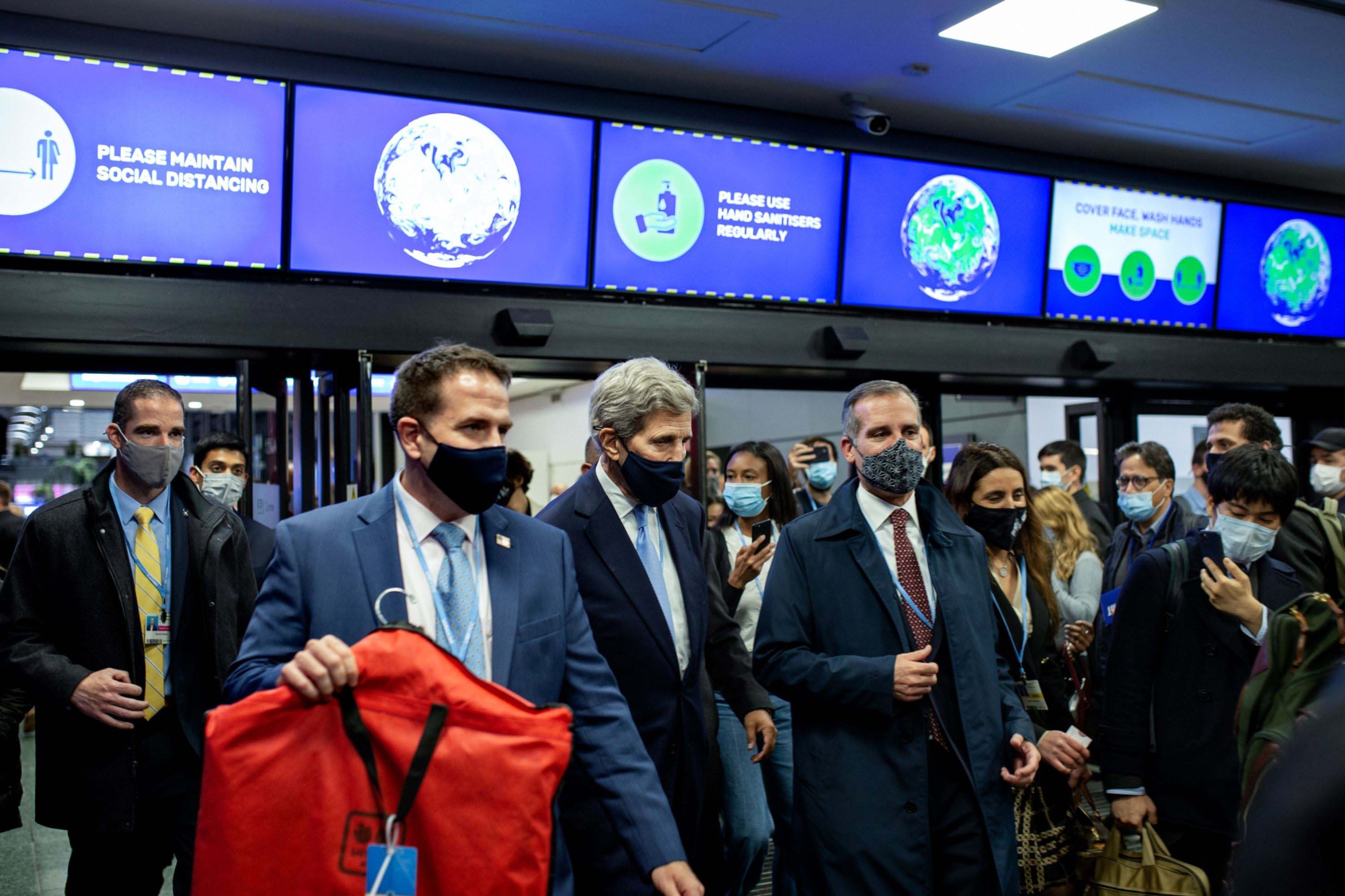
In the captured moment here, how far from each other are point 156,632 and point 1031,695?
2466mm

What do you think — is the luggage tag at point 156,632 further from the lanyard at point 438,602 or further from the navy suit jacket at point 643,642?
the lanyard at point 438,602

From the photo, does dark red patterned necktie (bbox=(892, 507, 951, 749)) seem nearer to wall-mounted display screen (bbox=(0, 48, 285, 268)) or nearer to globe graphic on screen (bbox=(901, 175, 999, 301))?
wall-mounted display screen (bbox=(0, 48, 285, 268))

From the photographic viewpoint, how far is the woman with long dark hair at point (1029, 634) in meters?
2.91

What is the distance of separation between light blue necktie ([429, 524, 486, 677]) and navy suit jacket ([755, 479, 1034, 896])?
0.93 metres

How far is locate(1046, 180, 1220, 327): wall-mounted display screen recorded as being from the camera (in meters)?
6.50

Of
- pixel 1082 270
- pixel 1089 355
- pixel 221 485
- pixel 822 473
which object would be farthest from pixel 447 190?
pixel 1089 355

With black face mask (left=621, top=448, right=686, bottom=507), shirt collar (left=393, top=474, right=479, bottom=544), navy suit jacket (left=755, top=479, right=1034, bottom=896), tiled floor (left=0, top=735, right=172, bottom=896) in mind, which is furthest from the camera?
tiled floor (left=0, top=735, right=172, bottom=896)

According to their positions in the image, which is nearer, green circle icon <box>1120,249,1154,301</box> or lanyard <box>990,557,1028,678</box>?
lanyard <box>990,557,1028,678</box>

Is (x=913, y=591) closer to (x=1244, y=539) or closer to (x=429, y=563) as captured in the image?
(x=1244, y=539)

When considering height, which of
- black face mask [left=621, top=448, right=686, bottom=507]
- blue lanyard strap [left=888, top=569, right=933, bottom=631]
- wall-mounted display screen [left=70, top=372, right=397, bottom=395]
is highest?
wall-mounted display screen [left=70, top=372, right=397, bottom=395]

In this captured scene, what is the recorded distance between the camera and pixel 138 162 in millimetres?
4418

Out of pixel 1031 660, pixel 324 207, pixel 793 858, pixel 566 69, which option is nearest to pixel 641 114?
pixel 566 69

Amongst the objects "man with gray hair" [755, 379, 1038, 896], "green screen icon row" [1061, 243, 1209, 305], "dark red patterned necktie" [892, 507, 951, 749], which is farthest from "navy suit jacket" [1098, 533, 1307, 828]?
"green screen icon row" [1061, 243, 1209, 305]

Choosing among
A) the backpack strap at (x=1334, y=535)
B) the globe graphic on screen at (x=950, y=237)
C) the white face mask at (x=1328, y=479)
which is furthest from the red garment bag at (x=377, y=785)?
the globe graphic on screen at (x=950, y=237)
